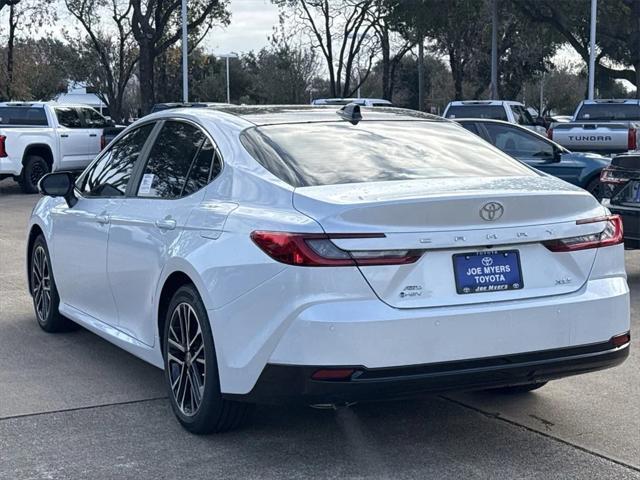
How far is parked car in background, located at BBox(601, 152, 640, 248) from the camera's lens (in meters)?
9.00

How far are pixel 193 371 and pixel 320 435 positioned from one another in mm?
727

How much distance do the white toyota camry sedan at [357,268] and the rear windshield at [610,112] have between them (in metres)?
16.3

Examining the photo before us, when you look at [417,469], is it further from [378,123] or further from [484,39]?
[484,39]

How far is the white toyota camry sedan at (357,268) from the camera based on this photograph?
411cm

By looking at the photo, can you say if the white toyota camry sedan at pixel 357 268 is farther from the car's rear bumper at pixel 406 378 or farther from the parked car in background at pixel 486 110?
the parked car in background at pixel 486 110

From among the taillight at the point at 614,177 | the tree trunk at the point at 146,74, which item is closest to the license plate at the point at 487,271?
the taillight at the point at 614,177

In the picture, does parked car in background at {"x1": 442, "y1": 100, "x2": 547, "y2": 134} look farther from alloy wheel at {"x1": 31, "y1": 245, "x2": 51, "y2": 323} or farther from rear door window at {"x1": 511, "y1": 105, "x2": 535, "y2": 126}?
alloy wheel at {"x1": 31, "y1": 245, "x2": 51, "y2": 323}

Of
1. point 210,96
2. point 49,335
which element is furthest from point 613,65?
point 49,335

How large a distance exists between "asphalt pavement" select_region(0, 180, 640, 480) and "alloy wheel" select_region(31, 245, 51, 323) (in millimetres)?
982

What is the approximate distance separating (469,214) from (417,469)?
120 centimetres

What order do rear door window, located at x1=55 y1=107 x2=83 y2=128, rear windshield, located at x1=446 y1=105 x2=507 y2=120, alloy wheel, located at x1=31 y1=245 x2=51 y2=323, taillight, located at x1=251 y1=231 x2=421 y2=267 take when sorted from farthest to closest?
rear door window, located at x1=55 y1=107 x2=83 y2=128 → rear windshield, located at x1=446 y1=105 x2=507 y2=120 → alloy wheel, located at x1=31 y1=245 x2=51 y2=323 → taillight, located at x1=251 y1=231 x2=421 y2=267

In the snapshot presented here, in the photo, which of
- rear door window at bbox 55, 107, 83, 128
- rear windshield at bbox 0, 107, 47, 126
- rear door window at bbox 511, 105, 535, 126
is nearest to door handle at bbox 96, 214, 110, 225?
rear windshield at bbox 0, 107, 47, 126

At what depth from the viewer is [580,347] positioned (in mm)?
4480

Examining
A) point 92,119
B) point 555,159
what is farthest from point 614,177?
point 92,119
